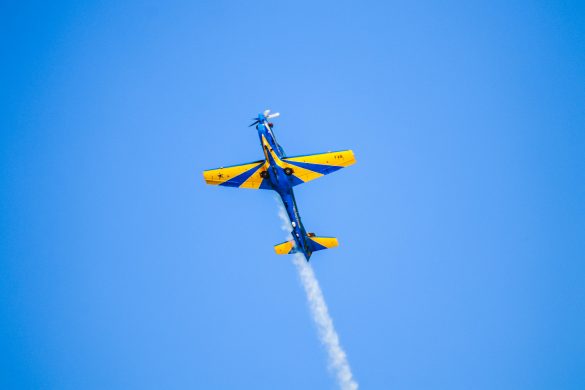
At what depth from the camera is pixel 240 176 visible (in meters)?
50.4

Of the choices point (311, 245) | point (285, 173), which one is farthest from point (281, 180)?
point (311, 245)

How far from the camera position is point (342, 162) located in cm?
4916

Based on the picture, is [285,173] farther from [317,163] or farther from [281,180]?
[317,163]

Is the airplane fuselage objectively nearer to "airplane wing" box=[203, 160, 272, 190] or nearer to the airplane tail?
the airplane tail

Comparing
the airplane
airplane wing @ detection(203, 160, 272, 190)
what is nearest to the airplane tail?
the airplane

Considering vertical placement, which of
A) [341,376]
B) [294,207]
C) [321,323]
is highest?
[294,207]

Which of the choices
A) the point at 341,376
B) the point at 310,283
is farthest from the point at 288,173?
the point at 341,376

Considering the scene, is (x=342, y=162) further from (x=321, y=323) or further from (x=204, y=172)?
(x=321, y=323)

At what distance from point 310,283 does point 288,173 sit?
9051 mm

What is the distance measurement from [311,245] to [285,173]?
512 cm

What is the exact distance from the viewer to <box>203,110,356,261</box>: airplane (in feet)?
161

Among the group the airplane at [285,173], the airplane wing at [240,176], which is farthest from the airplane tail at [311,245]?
the airplane wing at [240,176]

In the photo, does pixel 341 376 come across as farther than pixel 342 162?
Yes

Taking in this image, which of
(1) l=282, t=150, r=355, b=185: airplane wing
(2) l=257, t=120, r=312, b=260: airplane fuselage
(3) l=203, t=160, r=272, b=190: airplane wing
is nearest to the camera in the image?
(2) l=257, t=120, r=312, b=260: airplane fuselage
